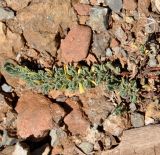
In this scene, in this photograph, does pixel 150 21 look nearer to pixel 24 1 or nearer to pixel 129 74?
pixel 129 74

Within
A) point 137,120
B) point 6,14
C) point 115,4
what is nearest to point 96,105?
point 137,120

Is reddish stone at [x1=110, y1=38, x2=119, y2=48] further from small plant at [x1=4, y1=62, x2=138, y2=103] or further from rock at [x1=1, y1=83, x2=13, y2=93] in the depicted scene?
rock at [x1=1, y1=83, x2=13, y2=93]

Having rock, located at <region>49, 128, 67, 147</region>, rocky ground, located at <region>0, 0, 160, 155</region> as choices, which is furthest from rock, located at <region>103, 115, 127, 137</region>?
rock, located at <region>49, 128, 67, 147</region>

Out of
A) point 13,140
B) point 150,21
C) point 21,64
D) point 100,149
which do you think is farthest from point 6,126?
point 150,21

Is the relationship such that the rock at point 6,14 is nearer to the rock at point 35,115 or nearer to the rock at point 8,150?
the rock at point 35,115

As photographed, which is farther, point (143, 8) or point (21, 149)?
point (143, 8)

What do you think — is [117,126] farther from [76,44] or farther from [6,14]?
[6,14]

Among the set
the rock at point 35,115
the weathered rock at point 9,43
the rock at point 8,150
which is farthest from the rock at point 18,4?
the rock at point 8,150

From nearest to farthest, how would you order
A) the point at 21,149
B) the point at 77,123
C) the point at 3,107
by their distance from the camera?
the point at 21,149 → the point at 77,123 → the point at 3,107
